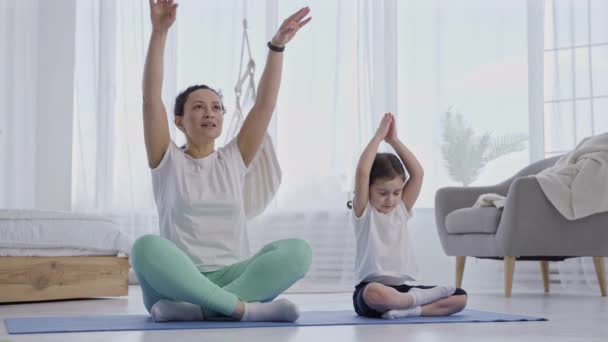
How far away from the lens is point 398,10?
5508 millimetres

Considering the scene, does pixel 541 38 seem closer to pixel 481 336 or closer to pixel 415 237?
pixel 415 237

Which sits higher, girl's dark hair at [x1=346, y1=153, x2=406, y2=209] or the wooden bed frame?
girl's dark hair at [x1=346, y1=153, x2=406, y2=209]

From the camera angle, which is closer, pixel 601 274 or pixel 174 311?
pixel 174 311

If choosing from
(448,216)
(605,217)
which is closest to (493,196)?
(448,216)

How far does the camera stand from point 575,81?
189 inches

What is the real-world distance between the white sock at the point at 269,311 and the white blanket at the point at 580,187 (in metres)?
2.06

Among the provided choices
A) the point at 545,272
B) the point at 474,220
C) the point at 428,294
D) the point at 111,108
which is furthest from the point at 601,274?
the point at 111,108

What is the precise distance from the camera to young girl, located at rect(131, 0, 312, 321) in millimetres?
2064

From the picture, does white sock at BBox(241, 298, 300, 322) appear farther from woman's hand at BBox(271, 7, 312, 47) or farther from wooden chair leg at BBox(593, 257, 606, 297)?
wooden chair leg at BBox(593, 257, 606, 297)

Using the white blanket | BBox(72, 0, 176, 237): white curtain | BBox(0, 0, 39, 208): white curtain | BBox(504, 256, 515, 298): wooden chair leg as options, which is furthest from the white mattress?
BBox(0, 0, 39, 208): white curtain

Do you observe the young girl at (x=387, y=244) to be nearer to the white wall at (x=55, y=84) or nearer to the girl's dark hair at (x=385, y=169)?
the girl's dark hair at (x=385, y=169)

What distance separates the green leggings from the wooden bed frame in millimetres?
1243

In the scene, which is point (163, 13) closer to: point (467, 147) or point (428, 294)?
point (428, 294)

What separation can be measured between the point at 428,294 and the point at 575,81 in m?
2.77
